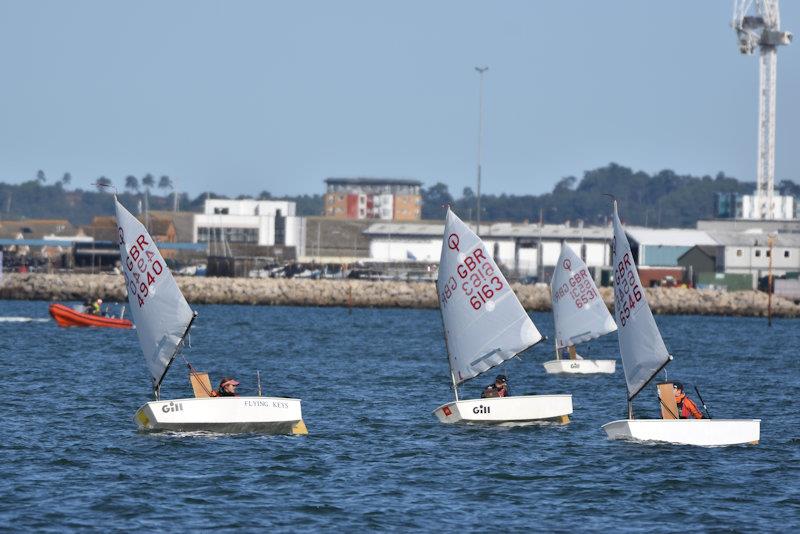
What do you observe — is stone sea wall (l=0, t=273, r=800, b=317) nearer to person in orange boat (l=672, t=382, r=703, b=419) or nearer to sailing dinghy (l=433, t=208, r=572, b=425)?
sailing dinghy (l=433, t=208, r=572, b=425)

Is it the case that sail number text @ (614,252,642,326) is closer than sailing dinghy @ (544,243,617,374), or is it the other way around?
sail number text @ (614,252,642,326)

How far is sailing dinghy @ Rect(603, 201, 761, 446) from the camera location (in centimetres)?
3625

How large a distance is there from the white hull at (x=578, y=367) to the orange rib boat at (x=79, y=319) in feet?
121

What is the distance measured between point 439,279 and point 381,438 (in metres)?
4.96

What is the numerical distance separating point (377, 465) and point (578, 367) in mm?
27475

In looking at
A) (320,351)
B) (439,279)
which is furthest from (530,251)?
(439,279)

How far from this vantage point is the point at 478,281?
1618 inches

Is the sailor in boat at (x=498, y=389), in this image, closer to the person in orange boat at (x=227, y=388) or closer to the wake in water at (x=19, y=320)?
the person in orange boat at (x=227, y=388)

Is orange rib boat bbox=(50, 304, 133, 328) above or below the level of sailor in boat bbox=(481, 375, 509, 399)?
below

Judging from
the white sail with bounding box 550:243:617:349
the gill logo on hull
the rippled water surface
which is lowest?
the rippled water surface

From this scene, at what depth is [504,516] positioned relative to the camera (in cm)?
2883

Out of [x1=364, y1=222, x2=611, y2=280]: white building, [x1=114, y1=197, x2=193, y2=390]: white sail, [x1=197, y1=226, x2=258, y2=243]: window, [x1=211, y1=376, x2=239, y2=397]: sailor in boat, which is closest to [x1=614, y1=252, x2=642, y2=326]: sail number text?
[x1=211, y1=376, x2=239, y2=397]: sailor in boat

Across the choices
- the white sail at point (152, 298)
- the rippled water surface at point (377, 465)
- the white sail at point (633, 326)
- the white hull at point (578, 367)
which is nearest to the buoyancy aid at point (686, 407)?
the rippled water surface at point (377, 465)

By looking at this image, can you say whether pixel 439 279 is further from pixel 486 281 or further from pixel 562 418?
pixel 562 418
